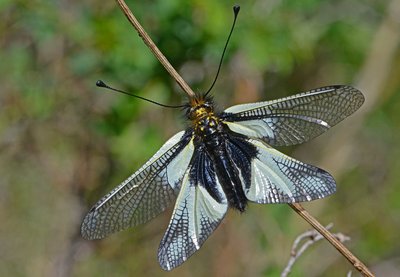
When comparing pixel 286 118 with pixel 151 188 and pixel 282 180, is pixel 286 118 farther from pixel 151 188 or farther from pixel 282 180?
pixel 151 188

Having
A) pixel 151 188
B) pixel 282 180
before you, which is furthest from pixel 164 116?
pixel 282 180

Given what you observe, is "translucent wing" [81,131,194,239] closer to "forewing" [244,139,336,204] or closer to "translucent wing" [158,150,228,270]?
"translucent wing" [158,150,228,270]

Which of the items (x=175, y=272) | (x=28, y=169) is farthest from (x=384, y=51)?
(x=28, y=169)

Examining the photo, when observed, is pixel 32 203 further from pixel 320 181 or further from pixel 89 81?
pixel 320 181

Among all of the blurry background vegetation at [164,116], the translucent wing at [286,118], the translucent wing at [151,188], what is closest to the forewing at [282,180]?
the translucent wing at [286,118]

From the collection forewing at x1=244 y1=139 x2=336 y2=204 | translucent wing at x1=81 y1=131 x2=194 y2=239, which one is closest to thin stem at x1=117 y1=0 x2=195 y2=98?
translucent wing at x1=81 y1=131 x2=194 y2=239

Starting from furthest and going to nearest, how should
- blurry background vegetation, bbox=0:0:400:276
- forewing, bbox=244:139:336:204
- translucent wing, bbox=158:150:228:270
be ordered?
blurry background vegetation, bbox=0:0:400:276 → translucent wing, bbox=158:150:228:270 → forewing, bbox=244:139:336:204

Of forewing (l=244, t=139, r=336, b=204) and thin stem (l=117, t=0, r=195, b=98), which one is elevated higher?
thin stem (l=117, t=0, r=195, b=98)

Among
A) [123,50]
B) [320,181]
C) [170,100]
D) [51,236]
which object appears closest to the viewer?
[320,181]
